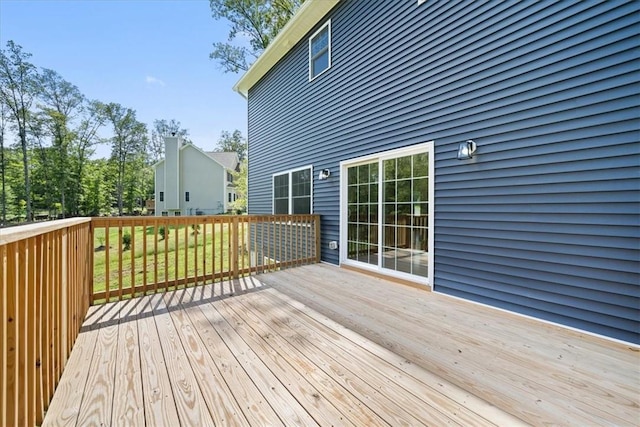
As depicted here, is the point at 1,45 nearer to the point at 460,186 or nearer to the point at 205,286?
the point at 205,286

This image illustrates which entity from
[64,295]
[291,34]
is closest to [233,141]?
[291,34]

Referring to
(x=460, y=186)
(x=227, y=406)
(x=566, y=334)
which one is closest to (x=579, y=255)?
(x=566, y=334)

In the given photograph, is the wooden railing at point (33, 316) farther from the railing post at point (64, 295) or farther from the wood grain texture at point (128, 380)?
the wood grain texture at point (128, 380)

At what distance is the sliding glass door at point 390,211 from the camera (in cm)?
375

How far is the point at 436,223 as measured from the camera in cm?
Result: 352

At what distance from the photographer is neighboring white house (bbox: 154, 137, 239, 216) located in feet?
64.8

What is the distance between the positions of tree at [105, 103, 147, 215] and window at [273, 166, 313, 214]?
22664 mm

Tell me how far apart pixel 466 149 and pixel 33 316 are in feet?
12.5

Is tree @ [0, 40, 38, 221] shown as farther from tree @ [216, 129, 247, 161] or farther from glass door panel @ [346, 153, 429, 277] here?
glass door panel @ [346, 153, 429, 277]

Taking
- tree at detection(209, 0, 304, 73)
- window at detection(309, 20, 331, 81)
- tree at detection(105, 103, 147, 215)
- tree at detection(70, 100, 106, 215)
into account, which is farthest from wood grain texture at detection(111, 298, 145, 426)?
tree at detection(105, 103, 147, 215)

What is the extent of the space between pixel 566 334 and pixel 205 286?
410 cm

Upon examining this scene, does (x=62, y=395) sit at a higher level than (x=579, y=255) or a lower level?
lower

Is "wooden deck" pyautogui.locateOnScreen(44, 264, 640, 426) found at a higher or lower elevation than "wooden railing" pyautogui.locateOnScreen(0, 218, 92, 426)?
lower

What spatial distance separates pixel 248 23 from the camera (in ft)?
33.2
